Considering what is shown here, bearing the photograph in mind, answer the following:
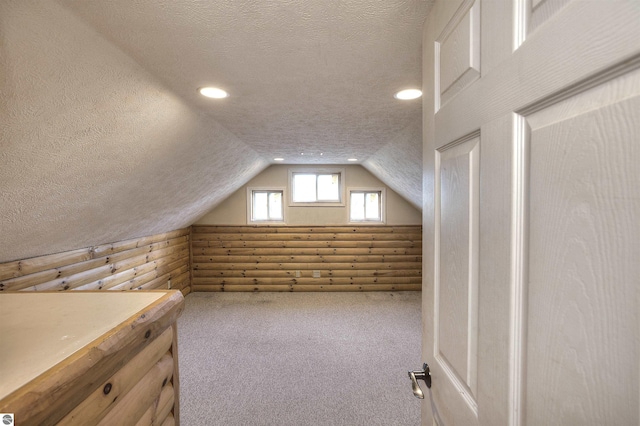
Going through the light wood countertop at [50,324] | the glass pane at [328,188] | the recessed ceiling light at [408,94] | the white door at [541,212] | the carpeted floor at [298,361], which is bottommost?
the carpeted floor at [298,361]

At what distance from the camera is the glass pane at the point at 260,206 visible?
16.9 ft

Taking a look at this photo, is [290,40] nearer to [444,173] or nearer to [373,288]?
[444,173]

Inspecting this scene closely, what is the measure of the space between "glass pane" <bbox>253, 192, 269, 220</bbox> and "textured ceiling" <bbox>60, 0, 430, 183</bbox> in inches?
116

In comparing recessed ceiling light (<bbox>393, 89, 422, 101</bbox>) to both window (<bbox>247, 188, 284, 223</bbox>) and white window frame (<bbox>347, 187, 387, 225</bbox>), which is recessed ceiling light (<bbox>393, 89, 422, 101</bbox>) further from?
window (<bbox>247, 188, 284, 223</bbox>)

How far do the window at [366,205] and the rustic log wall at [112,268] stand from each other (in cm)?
298

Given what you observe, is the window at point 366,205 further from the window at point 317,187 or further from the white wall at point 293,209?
the window at point 317,187

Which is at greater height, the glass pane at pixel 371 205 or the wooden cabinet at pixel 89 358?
the glass pane at pixel 371 205

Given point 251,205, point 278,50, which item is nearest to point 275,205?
point 251,205

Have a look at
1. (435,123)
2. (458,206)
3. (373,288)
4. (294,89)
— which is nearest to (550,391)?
(458,206)

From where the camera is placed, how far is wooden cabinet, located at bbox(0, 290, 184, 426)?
617mm

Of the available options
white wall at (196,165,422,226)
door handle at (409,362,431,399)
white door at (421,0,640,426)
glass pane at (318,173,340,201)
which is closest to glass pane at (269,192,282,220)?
white wall at (196,165,422,226)

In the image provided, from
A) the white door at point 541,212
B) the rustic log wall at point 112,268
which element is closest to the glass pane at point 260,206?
the rustic log wall at point 112,268

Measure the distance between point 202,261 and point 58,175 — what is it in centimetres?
359

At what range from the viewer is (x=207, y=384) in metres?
2.34
